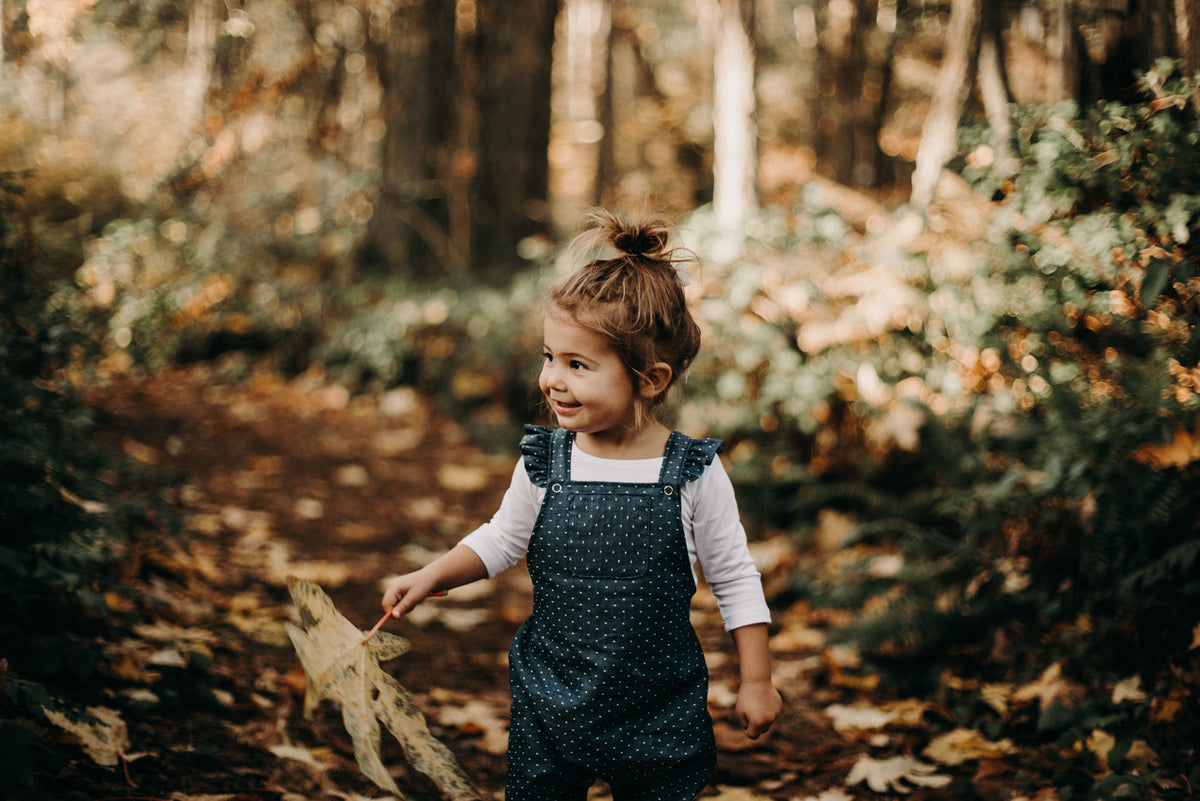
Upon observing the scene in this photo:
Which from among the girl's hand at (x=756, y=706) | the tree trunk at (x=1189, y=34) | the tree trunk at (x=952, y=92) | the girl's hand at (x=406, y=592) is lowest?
the girl's hand at (x=756, y=706)

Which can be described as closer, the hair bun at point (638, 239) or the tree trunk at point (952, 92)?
the hair bun at point (638, 239)

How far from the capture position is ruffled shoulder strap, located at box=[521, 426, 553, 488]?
6.27 ft

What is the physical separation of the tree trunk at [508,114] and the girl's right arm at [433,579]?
6489 mm

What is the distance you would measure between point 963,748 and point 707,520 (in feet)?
4.65

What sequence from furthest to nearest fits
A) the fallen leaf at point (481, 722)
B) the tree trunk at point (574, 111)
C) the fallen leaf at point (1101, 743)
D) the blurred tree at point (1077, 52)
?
1. the tree trunk at point (574, 111)
2. the blurred tree at point (1077, 52)
3. the fallen leaf at point (481, 722)
4. the fallen leaf at point (1101, 743)

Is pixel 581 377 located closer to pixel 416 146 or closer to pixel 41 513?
pixel 41 513

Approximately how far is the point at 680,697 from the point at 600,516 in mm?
425

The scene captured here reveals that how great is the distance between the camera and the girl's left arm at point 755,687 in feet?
5.92

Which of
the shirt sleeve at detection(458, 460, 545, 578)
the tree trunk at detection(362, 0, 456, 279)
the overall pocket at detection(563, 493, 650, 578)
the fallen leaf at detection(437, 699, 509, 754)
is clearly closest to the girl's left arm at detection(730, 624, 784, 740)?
the overall pocket at detection(563, 493, 650, 578)

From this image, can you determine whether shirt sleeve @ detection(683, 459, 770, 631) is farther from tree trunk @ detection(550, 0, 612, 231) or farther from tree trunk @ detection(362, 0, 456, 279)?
tree trunk @ detection(550, 0, 612, 231)

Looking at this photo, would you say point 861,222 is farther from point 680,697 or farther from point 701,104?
point 701,104

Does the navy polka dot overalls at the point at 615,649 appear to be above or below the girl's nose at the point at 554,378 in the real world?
below

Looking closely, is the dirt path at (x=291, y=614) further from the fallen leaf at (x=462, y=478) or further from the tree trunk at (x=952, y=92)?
the tree trunk at (x=952, y=92)

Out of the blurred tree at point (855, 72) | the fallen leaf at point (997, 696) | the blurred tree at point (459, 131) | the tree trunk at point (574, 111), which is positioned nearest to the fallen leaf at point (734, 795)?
the fallen leaf at point (997, 696)
